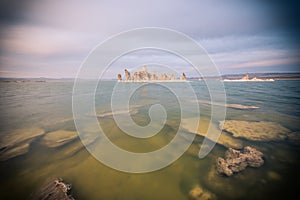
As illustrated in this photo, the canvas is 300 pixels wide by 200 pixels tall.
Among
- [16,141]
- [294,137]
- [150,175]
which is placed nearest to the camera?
[150,175]

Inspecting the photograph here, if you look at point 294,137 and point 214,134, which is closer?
point 294,137

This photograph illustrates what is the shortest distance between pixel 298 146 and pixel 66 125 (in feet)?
44.6

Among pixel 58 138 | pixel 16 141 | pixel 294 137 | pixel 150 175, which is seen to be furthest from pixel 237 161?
pixel 16 141

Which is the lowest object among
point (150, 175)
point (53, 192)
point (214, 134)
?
point (150, 175)

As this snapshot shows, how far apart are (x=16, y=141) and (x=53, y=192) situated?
5.66m

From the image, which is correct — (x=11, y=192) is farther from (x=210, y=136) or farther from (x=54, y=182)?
(x=210, y=136)

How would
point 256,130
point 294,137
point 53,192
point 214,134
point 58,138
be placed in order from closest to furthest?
1. point 53,192
2. point 294,137
3. point 58,138
4. point 214,134
5. point 256,130

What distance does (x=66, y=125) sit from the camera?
31.5 feet

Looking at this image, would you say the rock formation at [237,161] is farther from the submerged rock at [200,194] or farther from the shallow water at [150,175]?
the submerged rock at [200,194]

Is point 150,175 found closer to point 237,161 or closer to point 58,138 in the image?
point 237,161

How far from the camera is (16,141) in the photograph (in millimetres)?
7125

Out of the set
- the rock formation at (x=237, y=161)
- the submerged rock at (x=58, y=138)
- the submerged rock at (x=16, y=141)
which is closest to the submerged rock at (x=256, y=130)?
the rock formation at (x=237, y=161)

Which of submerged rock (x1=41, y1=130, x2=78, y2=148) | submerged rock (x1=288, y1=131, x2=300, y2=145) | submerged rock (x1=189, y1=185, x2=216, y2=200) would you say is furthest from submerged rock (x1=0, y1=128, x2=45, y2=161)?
submerged rock (x1=288, y1=131, x2=300, y2=145)

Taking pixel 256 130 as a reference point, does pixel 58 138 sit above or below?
below
